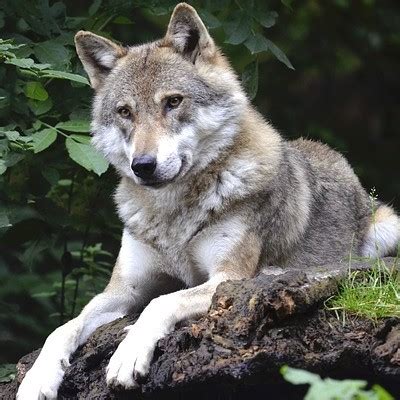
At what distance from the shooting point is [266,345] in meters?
4.64

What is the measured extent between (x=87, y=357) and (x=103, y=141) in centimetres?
151

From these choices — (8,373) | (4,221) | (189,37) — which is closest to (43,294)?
(8,373)

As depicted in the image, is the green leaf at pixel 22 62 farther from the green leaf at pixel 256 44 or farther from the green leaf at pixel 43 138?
the green leaf at pixel 256 44

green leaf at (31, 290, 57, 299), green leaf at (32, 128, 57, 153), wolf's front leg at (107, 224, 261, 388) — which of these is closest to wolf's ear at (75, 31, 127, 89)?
green leaf at (32, 128, 57, 153)

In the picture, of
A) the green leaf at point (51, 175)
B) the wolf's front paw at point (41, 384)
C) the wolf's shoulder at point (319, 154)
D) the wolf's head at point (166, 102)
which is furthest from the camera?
the wolf's shoulder at point (319, 154)

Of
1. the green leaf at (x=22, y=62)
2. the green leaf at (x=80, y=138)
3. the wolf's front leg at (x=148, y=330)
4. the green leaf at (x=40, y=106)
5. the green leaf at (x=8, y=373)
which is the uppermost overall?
the green leaf at (x=22, y=62)

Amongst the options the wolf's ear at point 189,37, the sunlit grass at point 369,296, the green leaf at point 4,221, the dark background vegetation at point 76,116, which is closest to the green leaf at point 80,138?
the dark background vegetation at point 76,116

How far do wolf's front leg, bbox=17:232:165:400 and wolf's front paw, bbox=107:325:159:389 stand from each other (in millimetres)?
577

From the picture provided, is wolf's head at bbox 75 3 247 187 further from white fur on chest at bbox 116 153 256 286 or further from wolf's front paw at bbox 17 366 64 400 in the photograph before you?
wolf's front paw at bbox 17 366 64 400

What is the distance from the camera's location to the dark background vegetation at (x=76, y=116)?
645cm

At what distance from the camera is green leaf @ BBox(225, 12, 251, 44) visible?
21.9 ft

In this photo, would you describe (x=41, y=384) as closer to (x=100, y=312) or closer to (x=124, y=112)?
(x=100, y=312)

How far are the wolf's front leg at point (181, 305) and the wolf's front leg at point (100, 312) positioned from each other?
427 millimetres

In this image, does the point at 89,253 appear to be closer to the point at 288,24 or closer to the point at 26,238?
the point at 26,238
